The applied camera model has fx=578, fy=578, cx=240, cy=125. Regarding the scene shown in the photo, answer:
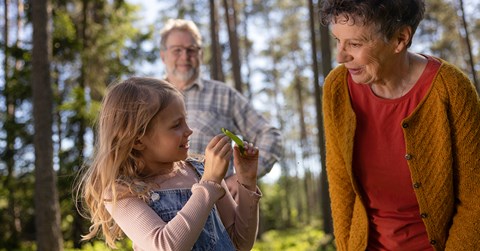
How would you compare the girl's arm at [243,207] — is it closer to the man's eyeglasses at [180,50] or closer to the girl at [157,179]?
the girl at [157,179]

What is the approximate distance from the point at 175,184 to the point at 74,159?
43.8 feet

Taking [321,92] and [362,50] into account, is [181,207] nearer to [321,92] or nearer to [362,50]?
[362,50]

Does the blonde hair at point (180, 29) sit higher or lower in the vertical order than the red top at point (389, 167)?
higher

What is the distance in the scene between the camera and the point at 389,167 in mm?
2545

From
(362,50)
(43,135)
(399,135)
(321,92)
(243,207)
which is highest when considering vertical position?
(362,50)

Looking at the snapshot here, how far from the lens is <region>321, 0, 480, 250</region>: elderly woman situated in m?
2.40

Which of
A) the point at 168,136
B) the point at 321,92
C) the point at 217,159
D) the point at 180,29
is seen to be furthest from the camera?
the point at 321,92

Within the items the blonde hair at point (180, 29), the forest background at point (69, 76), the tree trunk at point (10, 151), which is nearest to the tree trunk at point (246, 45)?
the forest background at point (69, 76)

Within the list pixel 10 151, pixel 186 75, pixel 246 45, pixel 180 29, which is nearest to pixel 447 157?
pixel 186 75

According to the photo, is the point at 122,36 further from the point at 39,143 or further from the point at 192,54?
the point at 192,54

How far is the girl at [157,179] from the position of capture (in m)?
2.08

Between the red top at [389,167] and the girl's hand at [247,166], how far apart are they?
1.71 ft

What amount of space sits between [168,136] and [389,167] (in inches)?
39.2

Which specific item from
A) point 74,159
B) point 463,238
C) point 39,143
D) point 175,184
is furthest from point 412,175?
point 74,159
